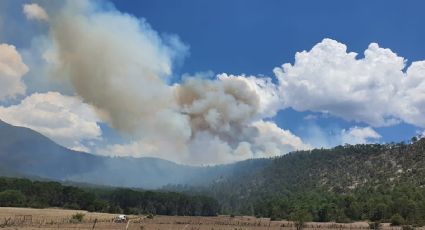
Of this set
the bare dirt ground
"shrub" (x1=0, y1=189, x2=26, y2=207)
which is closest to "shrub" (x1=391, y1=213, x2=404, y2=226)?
the bare dirt ground

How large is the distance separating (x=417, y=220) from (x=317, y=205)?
59.4m

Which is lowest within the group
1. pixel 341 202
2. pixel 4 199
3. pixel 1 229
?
pixel 1 229

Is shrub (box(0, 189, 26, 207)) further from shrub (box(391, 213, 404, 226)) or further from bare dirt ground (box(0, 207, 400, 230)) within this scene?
shrub (box(391, 213, 404, 226))

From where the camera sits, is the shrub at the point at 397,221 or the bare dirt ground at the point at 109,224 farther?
the shrub at the point at 397,221

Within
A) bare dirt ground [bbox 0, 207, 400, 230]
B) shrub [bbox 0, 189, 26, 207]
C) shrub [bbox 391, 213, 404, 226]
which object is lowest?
bare dirt ground [bbox 0, 207, 400, 230]

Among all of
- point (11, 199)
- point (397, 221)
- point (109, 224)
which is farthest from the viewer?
point (11, 199)

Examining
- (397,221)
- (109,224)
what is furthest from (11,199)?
(397,221)

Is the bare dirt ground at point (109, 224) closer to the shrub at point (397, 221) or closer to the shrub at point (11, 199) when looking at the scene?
the shrub at point (397, 221)

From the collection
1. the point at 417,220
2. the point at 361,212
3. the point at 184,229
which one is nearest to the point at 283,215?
the point at 361,212

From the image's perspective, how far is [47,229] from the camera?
90.9 meters

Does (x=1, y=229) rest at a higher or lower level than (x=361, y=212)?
lower

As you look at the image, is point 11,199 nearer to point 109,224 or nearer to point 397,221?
point 109,224

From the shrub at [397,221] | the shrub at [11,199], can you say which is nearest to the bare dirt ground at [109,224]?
the shrub at [397,221]

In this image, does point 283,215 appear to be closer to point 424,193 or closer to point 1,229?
point 424,193
